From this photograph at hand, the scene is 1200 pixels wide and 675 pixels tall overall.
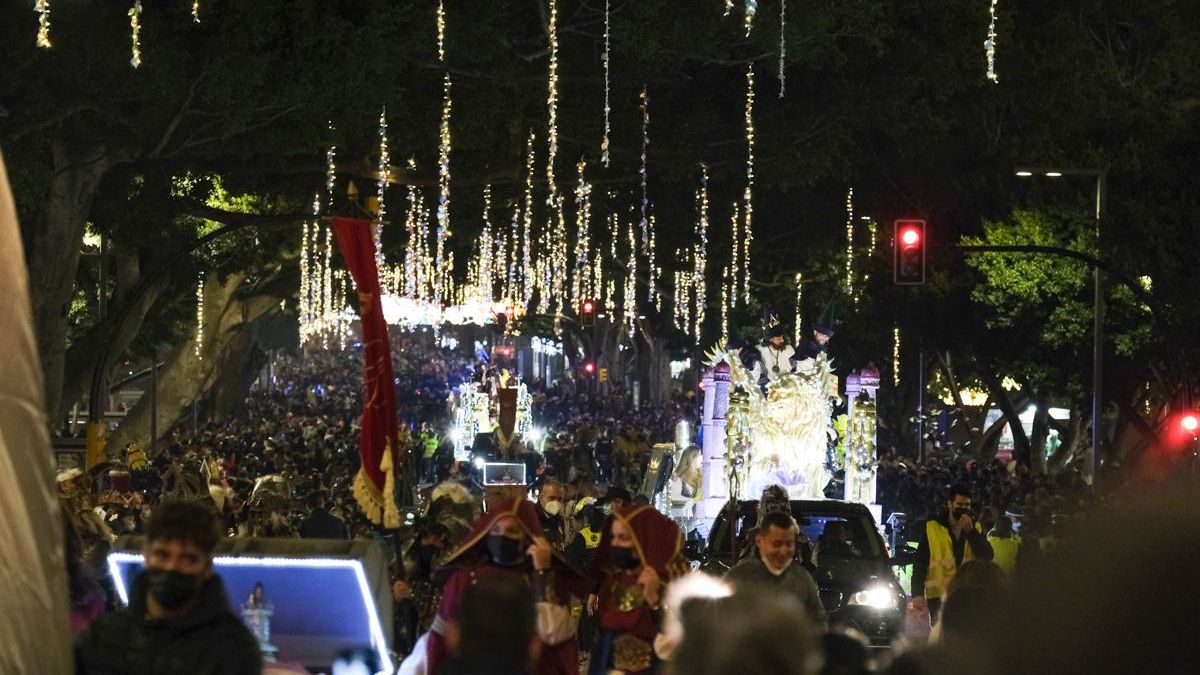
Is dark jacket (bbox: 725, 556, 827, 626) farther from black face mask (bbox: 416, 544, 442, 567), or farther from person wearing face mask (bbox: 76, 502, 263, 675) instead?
person wearing face mask (bbox: 76, 502, 263, 675)

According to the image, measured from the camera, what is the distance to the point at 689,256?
44.6 metres

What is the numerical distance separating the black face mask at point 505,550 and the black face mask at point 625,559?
1.70ft

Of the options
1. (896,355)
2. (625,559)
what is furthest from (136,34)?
(896,355)

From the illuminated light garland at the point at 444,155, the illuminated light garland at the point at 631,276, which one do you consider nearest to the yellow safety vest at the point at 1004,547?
the illuminated light garland at the point at 444,155

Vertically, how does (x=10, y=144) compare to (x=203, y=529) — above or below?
above

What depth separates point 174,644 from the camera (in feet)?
18.9

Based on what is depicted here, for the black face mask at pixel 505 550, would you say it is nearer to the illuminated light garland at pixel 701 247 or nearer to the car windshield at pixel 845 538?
the car windshield at pixel 845 538

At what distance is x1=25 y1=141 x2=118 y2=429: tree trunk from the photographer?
87.1ft

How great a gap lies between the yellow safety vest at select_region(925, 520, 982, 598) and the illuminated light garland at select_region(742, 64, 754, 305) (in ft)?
55.6

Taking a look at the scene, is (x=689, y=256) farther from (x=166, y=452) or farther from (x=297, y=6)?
(x=297, y=6)

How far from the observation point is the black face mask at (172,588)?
232 inches

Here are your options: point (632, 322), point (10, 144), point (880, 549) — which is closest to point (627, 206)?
point (10, 144)

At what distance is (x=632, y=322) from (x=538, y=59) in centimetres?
4133

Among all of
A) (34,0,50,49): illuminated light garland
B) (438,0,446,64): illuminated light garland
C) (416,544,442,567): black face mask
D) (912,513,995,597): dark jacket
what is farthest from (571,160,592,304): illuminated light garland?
(416,544,442,567): black face mask
